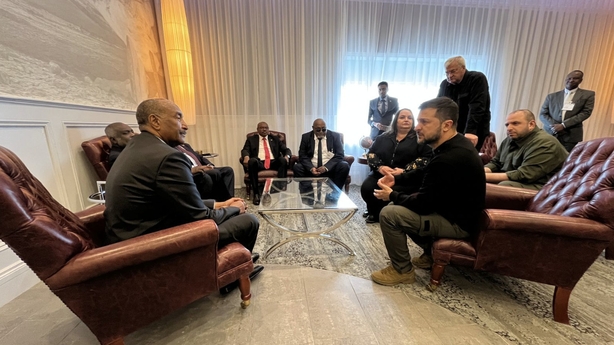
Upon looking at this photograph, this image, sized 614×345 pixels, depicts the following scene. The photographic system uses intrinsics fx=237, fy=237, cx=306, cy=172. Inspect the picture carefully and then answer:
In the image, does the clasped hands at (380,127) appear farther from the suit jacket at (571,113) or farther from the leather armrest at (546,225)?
the leather armrest at (546,225)

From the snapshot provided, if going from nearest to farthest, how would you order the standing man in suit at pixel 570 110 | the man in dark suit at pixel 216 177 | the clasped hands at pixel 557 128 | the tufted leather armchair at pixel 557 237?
the tufted leather armchair at pixel 557 237, the man in dark suit at pixel 216 177, the standing man in suit at pixel 570 110, the clasped hands at pixel 557 128

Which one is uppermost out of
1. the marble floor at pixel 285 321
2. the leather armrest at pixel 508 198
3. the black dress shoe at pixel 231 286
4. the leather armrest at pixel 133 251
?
the leather armrest at pixel 133 251

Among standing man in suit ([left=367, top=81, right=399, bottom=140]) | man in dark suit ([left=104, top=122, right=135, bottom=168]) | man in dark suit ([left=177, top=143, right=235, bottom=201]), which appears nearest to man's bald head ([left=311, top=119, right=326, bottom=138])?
standing man in suit ([left=367, top=81, right=399, bottom=140])

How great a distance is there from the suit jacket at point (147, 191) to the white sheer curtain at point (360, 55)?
9.28 ft

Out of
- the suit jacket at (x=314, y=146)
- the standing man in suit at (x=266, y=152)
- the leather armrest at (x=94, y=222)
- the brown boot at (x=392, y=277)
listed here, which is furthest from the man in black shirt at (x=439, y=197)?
the standing man in suit at (x=266, y=152)

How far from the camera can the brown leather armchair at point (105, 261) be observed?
81cm

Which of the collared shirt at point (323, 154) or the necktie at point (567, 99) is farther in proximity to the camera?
the collared shirt at point (323, 154)

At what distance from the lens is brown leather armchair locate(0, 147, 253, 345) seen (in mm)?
812

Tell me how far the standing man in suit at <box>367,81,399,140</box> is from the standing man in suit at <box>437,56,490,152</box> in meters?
1.26

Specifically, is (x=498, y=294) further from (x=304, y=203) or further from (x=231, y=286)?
(x=231, y=286)

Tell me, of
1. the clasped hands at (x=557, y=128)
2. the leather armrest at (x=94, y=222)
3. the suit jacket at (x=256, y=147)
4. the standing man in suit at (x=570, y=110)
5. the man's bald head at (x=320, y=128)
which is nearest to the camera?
the leather armrest at (x=94, y=222)

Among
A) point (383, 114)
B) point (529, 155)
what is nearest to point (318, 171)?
point (383, 114)

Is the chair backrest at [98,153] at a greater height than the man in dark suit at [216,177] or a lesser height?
greater

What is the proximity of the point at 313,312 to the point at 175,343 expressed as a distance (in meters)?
0.71
